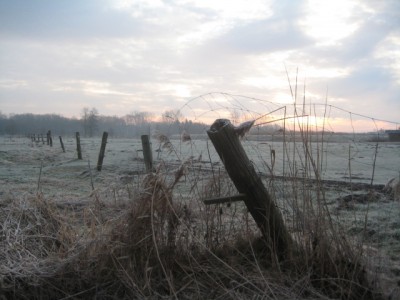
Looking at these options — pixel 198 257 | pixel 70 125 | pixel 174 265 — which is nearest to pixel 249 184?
pixel 198 257

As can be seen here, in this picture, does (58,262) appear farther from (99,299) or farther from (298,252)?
(298,252)

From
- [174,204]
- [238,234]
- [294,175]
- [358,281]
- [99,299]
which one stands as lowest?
[99,299]

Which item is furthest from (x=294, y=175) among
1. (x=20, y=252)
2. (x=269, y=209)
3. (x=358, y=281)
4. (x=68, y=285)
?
(x=20, y=252)

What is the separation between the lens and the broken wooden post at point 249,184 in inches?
112

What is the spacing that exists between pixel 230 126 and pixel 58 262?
1915mm

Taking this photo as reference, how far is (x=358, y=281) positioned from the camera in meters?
2.79

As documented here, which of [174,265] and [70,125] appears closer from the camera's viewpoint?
[174,265]

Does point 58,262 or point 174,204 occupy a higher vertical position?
point 174,204

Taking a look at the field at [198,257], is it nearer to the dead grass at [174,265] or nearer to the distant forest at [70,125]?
the dead grass at [174,265]

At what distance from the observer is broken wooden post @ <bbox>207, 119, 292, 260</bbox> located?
284 cm

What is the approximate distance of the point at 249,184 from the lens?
114 inches

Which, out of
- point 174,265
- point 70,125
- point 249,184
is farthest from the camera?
point 70,125

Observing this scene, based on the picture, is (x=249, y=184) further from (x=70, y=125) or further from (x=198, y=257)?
(x=70, y=125)

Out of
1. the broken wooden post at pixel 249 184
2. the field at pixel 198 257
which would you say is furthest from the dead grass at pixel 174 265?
the broken wooden post at pixel 249 184
